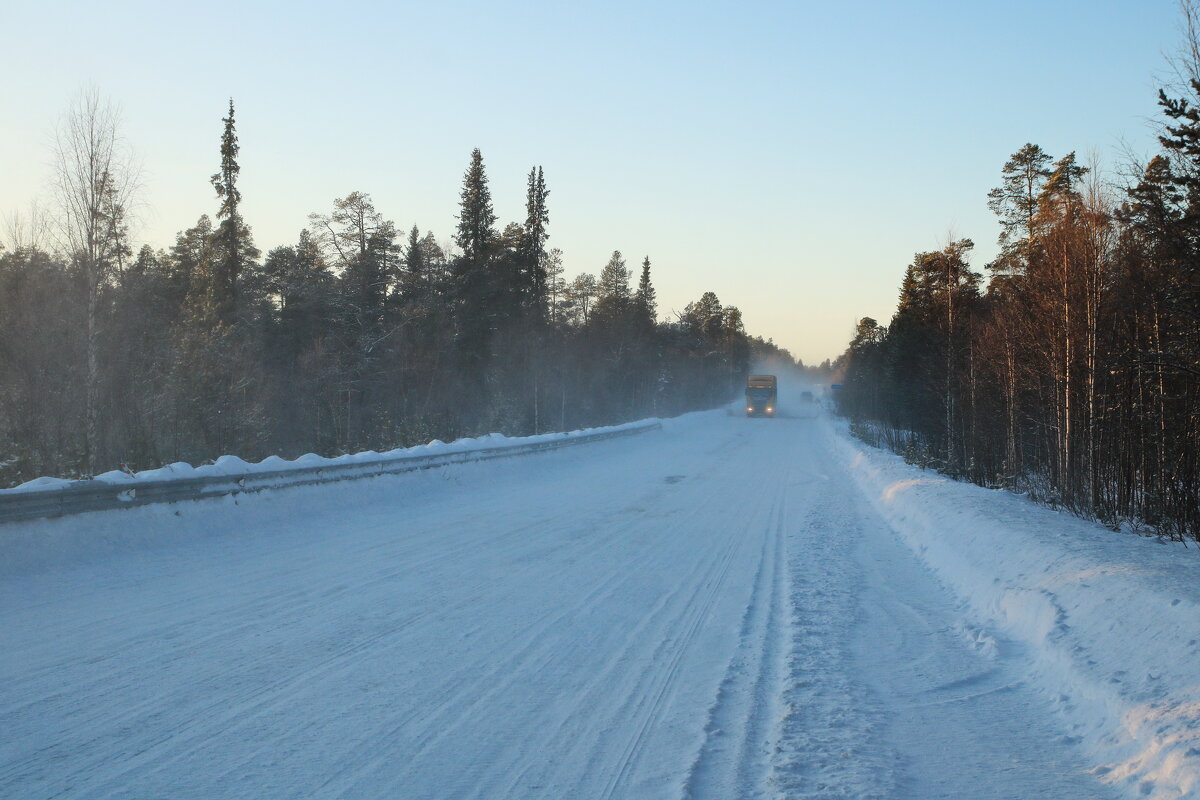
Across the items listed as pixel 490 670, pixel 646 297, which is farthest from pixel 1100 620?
pixel 646 297

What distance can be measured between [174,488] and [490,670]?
632cm

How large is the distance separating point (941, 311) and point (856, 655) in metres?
33.2

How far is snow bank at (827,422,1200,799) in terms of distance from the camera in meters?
3.76

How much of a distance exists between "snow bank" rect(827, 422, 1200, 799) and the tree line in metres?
12.6

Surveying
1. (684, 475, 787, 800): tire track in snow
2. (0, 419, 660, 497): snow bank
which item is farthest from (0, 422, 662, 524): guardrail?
(684, 475, 787, 800): tire track in snow

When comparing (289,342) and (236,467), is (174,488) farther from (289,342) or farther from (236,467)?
(289,342)

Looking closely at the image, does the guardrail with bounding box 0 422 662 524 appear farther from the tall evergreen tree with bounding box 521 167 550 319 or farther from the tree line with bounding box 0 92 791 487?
the tall evergreen tree with bounding box 521 167 550 319

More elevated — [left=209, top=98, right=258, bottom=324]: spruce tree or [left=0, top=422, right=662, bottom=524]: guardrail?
[left=209, top=98, right=258, bottom=324]: spruce tree

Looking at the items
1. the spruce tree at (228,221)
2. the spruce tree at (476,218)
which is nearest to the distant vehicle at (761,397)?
the spruce tree at (476,218)

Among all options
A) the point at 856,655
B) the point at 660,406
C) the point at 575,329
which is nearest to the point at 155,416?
the point at 856,655

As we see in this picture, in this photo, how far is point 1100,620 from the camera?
5.40 m

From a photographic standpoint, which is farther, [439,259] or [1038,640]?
[439,259]

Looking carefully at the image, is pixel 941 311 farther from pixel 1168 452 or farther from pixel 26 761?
pixel 26 761

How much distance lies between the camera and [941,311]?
115 ft
